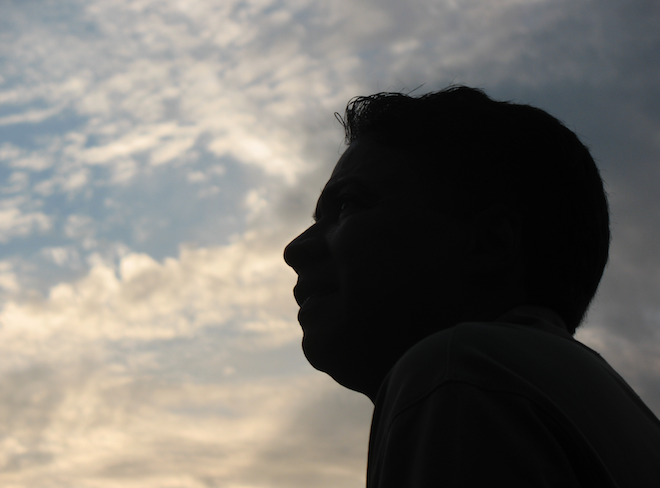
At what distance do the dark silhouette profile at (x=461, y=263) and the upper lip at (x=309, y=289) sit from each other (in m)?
0.01

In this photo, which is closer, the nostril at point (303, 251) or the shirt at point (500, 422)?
the shirt at point (500, 422)

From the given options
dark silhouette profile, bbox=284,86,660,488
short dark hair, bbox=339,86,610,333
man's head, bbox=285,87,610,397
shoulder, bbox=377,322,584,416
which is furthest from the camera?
short dark hair, bbox=339,86,610,333

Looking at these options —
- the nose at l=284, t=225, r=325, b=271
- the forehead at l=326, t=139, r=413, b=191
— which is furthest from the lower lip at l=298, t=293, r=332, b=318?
the forehead at l=326, t=139, r=413, b=191

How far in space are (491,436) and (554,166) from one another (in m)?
2.12

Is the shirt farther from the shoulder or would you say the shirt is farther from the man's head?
the man's head

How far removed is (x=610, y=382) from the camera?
2426 mm

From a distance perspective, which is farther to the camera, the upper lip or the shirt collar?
the upper lip

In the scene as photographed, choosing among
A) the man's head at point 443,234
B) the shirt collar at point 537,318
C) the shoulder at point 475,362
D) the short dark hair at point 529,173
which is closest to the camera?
the shoulder at point 475,362

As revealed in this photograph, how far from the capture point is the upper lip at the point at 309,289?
133 inches

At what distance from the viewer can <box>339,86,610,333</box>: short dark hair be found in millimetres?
3357

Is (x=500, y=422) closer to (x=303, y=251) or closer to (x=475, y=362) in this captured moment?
(x=475, y=362)

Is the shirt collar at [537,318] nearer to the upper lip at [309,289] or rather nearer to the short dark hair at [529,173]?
the short dark hair at [529,173]

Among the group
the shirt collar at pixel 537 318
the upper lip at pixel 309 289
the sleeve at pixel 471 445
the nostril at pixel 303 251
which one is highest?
the nostril at pixel 303 251

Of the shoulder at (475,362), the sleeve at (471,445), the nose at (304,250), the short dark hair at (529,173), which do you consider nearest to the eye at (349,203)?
the nose at (304,250)
